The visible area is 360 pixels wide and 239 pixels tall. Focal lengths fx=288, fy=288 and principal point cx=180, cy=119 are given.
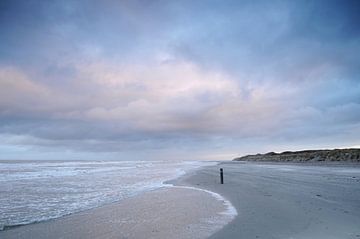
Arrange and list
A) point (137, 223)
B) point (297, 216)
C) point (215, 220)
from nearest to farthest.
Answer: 1. point (137, 223)
2. point (215, 220)
3. point (297, 216)

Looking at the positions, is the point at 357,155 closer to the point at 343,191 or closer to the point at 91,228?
the point at 343,191

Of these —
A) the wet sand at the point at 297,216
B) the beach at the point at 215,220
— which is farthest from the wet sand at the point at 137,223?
the wet sand at the point at 297,216

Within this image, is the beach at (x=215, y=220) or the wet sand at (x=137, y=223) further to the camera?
the wet sand at (x=137, y=223)

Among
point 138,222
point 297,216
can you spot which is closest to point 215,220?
point 138,222

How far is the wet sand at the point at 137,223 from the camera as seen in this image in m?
8.70

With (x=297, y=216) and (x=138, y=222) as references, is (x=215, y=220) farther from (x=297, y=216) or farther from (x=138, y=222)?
(x=297, y=216)

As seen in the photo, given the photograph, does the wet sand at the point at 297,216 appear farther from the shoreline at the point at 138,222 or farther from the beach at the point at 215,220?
the shoreline at the point at 138,222

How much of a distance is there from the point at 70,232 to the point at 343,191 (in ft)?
46.3

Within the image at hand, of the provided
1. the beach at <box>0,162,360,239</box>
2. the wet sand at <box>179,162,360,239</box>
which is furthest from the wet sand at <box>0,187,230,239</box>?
the wet sand at <box>179,162,360,239</box>

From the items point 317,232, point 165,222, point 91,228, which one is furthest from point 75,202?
point 317,232

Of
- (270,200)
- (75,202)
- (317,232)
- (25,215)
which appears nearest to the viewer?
(317,232)

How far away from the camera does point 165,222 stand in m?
9.98

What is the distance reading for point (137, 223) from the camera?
Answer: 9922 millimetres

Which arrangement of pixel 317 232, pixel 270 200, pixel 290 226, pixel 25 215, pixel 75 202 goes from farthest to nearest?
pixel 75 202, pixel 270 200, pixel 25 215, pixel 290 226, pixel 317 232
